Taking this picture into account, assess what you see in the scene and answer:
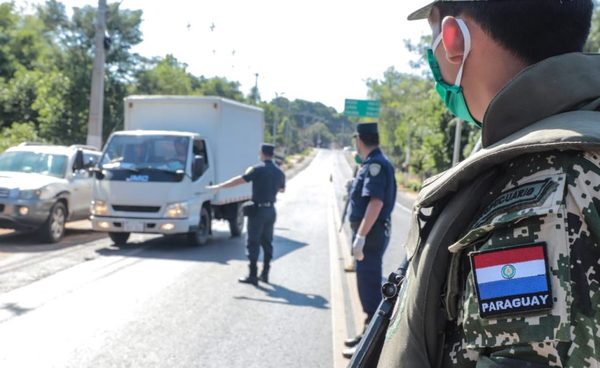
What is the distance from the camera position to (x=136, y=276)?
811 cm

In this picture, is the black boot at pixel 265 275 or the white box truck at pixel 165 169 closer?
the black boot at pixel 265 275

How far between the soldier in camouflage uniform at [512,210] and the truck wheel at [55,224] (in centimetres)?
1030

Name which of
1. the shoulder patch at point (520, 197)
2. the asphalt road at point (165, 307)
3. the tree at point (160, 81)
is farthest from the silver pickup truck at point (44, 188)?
the tree at point (160, 81)

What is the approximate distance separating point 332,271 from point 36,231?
5.44 m

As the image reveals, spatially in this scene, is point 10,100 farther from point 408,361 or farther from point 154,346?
point 408,361

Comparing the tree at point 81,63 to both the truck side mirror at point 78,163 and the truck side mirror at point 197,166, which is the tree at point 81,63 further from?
the truck side mirror at point 197,166

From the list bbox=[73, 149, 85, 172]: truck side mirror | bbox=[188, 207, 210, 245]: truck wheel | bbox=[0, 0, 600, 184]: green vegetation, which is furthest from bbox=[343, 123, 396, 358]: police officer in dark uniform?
bbox=[0, 0, 600, 184]: green vegetation

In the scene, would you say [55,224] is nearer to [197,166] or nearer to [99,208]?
[99,208]

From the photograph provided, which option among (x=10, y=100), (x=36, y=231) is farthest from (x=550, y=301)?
(x=10, y=100)

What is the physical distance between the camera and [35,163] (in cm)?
1142

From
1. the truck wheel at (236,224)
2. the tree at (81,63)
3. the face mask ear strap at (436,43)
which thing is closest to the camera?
the face mask ear strap at (436,43)

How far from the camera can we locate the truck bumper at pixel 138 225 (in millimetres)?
10297

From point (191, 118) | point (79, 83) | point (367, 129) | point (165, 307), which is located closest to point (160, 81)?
point (79, 83)

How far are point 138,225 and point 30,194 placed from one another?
1.95 metres
